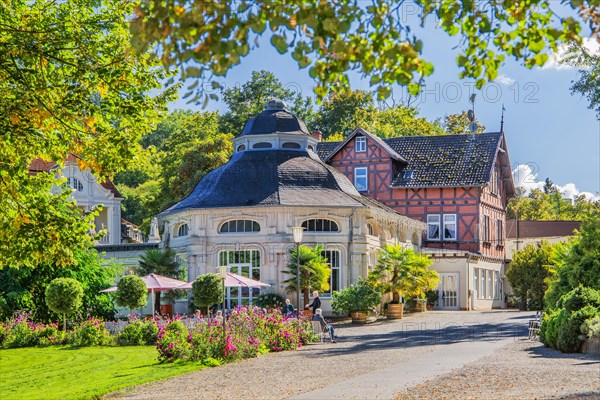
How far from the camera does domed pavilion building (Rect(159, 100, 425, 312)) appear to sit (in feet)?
132

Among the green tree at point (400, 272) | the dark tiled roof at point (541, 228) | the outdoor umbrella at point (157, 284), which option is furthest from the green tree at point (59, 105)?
the dark tiled roof at point (541, 228)

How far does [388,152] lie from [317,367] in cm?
3336

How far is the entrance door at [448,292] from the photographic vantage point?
50469 millimetres

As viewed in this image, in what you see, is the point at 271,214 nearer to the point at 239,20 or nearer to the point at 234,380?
the point at 234,380

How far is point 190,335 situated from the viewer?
2283 centimetres

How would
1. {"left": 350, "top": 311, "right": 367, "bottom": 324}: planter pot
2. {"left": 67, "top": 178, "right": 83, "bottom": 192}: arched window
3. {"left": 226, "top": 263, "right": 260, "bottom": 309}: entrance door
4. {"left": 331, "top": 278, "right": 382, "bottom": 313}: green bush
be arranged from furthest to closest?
{"left": 67, "top": 178, "right": 83, "bottom": 192}: arched window → {"left": 226, "top": 263, "right": 260, "bottom": 309}: entrance door → {"left": 350, "top": 311, "right": 367, "bottom": 324}: planter pot → {"left": 331, "top": 278, "right": 382, "bottom": 313}: green bush

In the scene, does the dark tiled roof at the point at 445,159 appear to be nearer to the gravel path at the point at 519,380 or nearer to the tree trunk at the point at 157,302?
the tree trunk at the point at 157,302

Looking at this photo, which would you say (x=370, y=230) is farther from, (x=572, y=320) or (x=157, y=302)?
(x=572, y=320)

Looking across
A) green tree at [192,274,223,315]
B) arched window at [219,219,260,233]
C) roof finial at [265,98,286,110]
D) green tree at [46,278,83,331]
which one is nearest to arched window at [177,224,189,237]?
arched window at [219,219,260,233]

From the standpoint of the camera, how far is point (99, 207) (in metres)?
19.1

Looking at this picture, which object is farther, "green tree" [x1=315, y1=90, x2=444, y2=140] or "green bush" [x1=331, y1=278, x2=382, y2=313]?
"green tree" [x1=315, y1=90, x2=444, y2=140]

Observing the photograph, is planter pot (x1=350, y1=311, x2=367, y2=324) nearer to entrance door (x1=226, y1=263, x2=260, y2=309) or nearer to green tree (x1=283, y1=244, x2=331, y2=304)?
green tree (x1=283, y1=244, x2=331, y2=304)

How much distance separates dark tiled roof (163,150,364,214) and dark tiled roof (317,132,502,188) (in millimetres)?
9364

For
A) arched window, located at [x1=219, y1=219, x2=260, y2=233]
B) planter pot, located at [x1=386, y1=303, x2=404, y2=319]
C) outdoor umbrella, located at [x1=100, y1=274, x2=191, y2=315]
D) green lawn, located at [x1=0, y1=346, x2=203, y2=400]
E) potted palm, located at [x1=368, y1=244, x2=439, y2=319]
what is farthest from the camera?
arched window, located at [x1=219, y1=219, x2=260, y2=233]
